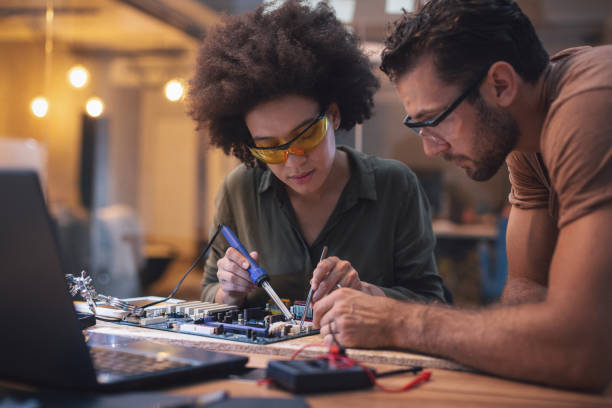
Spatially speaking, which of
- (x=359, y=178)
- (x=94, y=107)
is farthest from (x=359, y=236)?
(x=94, y=107)

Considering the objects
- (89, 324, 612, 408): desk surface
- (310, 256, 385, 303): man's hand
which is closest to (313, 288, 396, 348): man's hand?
(89, 324, 612, 408): desk surface

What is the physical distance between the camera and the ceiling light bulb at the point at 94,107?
6.04 meters

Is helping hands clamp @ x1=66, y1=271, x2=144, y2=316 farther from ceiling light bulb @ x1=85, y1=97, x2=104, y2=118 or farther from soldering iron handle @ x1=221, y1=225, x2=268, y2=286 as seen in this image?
ceiling light bulb @ x1=85, y1=97, x2=104, y2=118

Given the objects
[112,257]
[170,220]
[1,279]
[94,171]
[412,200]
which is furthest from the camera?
[170,220]

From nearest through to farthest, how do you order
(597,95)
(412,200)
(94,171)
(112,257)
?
(597,95) → (412,200) → (112,257) → (94,171)

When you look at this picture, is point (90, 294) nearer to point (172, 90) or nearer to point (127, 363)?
point (127, 363)

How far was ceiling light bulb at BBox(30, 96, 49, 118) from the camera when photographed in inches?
209

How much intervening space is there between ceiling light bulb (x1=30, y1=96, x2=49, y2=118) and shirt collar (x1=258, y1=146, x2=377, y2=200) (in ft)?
13.9

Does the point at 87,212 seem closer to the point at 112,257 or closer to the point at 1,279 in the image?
the point at 112,257

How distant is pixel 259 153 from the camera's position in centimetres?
157

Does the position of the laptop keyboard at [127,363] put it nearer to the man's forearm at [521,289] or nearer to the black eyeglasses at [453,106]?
the black eyeglasses at [453,106]

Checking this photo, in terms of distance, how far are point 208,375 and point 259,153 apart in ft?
2.64

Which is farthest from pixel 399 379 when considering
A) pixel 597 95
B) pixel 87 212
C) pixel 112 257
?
pixel 87 212

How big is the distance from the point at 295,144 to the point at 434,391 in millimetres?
855
